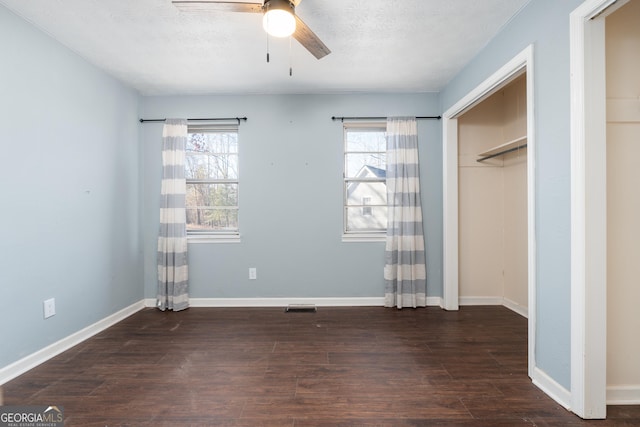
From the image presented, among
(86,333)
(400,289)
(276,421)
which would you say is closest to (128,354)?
(86,333)

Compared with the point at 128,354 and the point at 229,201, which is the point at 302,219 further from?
the point at 128,354

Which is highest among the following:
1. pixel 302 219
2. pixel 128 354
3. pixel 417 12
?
pixel 417 12

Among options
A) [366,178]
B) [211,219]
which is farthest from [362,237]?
[211,219]

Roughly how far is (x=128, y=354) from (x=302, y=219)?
2.04 meters

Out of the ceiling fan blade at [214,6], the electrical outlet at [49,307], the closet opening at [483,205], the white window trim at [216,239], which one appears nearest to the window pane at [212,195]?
the white window trim at [216,239]

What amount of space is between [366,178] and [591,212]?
7.32 feet

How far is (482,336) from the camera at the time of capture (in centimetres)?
258

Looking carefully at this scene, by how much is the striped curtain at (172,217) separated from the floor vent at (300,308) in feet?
4.01

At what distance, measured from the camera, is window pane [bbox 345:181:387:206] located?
11.6 feet

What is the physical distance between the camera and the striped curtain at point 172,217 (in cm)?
330

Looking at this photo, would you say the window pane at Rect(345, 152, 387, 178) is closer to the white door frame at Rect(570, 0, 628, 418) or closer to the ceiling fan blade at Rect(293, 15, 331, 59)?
the ceiling fan blade at Rect(293, 15, 331, 59)

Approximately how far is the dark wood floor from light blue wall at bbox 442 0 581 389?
37 centimetres

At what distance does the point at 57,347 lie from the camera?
7.48ft

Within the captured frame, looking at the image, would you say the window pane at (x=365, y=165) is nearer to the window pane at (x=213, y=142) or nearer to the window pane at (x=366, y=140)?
the window pane at (x=366, y=140)
